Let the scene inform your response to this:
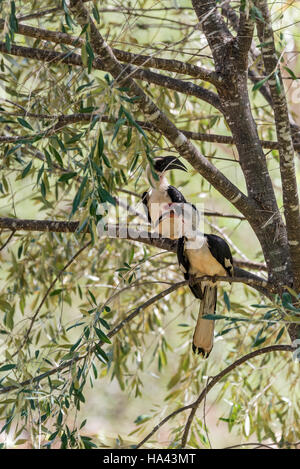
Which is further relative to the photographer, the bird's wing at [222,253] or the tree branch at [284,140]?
the bird's wing at [222,253]

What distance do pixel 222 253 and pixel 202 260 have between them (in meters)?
0.11

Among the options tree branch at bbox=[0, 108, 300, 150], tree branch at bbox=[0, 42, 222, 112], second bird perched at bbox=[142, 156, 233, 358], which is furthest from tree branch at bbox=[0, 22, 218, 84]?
second bird perched at bbox=[142, 156, 233, 358]

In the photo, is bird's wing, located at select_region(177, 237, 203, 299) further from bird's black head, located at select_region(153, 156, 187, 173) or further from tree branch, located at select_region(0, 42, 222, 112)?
tree branch, located at select_region(0, 42, 222, 112)

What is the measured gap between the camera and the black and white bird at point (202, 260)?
238 cm

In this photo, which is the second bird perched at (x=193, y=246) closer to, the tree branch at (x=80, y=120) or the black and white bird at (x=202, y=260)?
the black and white bird at (x=202, y=260)

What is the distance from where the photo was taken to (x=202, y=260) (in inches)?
96.2

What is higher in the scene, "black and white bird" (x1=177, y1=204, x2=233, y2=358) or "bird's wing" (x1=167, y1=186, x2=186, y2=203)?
"bird's wing" (x1=167, y1=186, x2=186, y2=203)

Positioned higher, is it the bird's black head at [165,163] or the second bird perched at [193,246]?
the bird's black head at [165,163]

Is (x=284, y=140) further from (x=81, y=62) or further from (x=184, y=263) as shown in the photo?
(x=184, y=263)

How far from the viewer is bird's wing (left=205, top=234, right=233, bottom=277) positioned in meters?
2.35

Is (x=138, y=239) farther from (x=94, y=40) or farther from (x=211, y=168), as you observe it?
(x=94, y=40)

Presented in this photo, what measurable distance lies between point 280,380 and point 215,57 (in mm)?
3029

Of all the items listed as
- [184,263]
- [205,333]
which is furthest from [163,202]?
[205,333]

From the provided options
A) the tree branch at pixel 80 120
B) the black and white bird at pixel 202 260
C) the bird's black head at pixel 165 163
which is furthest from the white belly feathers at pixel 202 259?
the tree branch at pixel 80 120
